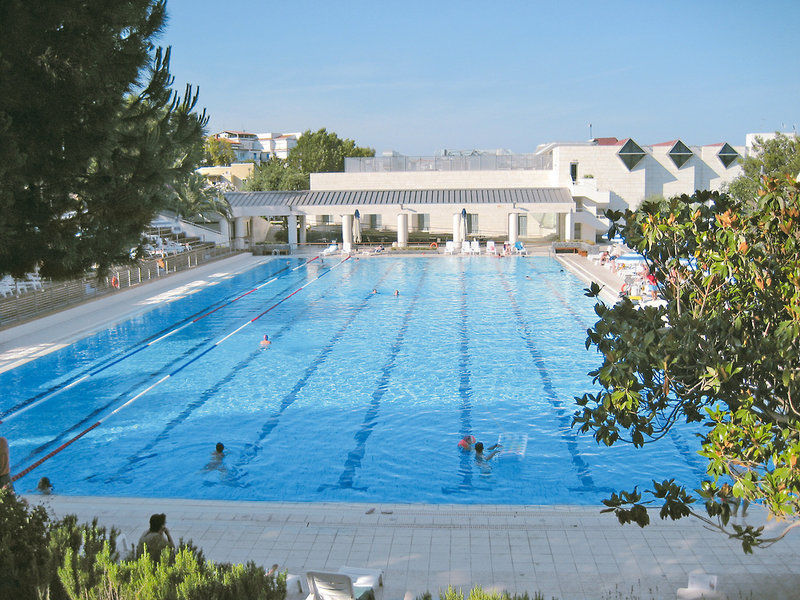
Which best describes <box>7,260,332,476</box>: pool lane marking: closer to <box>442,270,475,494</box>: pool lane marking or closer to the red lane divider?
the red lane divider

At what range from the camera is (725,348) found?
13.3ft

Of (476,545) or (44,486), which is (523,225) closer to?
(44,486)

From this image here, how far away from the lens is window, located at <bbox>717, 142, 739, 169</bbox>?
114ft

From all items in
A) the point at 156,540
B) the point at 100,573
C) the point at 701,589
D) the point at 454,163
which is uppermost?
the point at 454,163

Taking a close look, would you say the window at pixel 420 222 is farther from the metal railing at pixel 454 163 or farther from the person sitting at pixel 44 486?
the person sitting at pixel 44 486

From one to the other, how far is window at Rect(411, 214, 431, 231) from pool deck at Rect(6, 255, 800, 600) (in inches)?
1359

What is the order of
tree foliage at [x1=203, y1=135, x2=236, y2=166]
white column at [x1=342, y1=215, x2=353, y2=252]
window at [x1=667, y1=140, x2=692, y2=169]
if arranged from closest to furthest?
1. white column at [x1=342, y1=215, x2=353, y2=252]
2. window at [x1=667, y1=140, x2=692, y2=169]
3. tree foliage at [x1=203, y1=135, x2=236, y2=166]

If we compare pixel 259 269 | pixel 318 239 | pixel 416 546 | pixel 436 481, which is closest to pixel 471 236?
pixel 318 239

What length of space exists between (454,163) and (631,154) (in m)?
8.50

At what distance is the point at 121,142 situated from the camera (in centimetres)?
679

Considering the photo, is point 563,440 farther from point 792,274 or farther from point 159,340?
point 159,340

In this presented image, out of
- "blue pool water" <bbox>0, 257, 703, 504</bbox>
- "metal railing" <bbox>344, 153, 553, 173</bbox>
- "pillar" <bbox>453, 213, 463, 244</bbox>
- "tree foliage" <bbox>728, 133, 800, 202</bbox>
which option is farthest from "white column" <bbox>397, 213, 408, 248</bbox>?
"blue pool water" <bbox>0, 257, 703, 504</bbox>

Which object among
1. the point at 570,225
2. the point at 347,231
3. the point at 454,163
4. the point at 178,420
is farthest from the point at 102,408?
the point at 454,163

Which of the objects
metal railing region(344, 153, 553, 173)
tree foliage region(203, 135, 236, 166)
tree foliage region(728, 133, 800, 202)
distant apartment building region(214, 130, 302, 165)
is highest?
distant apartment building region(214, 130, 302, 165)
